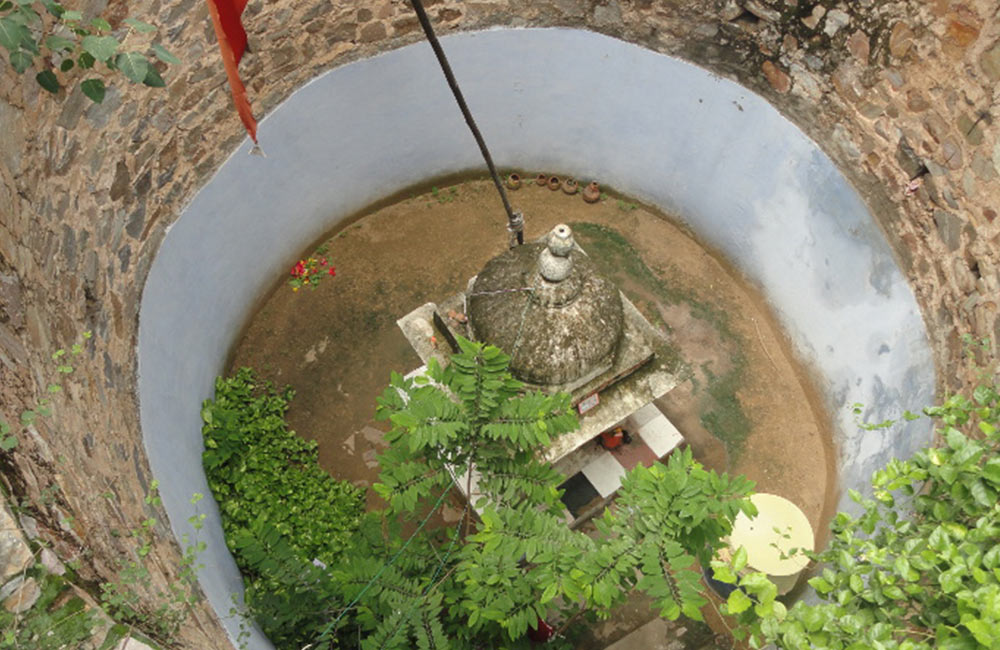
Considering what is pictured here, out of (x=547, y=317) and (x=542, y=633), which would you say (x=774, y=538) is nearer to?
(x=542, y=633)

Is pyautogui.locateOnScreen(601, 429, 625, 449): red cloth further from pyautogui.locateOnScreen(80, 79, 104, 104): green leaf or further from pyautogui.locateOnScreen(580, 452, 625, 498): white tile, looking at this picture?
pyautogui.locateOnScreen(80, 79, 104, 104): green leaf

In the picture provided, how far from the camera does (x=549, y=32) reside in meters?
6.02

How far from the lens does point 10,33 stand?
3029 millimetres

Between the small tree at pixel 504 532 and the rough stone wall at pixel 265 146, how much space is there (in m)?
1.00

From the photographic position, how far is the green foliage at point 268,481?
5.57m

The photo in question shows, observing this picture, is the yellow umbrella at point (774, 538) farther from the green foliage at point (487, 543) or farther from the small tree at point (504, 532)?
the small tree at point (504, 532)

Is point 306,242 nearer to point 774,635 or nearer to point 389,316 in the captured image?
point 389,316

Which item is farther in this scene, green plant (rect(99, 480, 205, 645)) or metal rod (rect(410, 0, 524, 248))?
metal rod (rect(410, 0, 524, 248))

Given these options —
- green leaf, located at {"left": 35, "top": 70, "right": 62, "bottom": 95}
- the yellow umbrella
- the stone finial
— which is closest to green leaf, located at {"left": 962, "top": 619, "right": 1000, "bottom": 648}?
the stone finial

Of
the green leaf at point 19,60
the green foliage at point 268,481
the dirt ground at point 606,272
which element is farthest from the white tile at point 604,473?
the green leaf at point 19,60

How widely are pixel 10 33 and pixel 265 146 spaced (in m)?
2.78

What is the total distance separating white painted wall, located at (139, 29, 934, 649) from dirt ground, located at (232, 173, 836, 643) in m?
0.24

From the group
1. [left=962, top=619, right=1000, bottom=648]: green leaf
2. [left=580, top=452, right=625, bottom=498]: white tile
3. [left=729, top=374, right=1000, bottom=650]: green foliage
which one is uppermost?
[left=580, top=452, right=625, bottom=498]: white tile

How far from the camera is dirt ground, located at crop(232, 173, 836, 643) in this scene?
6.30 meters
